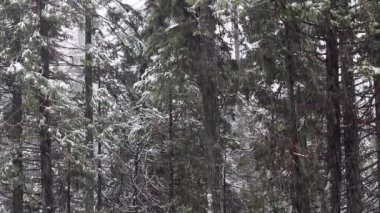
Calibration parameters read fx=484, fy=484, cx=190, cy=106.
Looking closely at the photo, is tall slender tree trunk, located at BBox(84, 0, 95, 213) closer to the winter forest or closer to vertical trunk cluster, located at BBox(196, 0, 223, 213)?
the winter forest

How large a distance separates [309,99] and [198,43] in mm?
3149

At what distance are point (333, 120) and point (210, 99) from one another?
350 cm

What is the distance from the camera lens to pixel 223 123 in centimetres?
1432

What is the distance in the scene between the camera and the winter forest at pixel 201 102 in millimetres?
9156

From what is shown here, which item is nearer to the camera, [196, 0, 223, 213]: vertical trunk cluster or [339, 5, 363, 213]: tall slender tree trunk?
[339, 5, 363, 213]: tall slender tree trunk

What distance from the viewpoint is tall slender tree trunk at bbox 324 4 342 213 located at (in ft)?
30.4

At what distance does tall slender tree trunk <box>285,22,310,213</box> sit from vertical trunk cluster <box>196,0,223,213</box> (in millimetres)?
2201

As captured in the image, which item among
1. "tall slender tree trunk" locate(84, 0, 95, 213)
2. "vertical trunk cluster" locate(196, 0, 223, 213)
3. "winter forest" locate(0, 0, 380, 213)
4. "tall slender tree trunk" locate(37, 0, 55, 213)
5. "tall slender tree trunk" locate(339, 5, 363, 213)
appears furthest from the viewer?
"tall slender tree trunk" locate(84, 0, 95, 213)

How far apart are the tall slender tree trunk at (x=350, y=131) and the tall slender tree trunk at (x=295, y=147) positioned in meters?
0.86

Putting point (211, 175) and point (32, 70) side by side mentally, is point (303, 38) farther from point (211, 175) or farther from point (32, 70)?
point (32, 70)

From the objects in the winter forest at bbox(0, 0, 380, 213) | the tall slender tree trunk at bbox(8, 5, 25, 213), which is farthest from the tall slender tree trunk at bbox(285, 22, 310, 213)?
the tall slender tree trunk at bbox(8, 5, 25, 213)

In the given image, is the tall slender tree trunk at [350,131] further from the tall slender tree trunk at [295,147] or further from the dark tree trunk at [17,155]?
the dark tree trunk at [17,155]

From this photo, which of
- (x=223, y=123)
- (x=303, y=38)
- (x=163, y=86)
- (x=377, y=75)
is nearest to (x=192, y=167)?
(x=223, y=123)

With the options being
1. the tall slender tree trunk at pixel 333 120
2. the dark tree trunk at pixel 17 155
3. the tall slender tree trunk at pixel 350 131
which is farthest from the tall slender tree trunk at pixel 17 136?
the tall slender tree trunk at pixel 350 131
